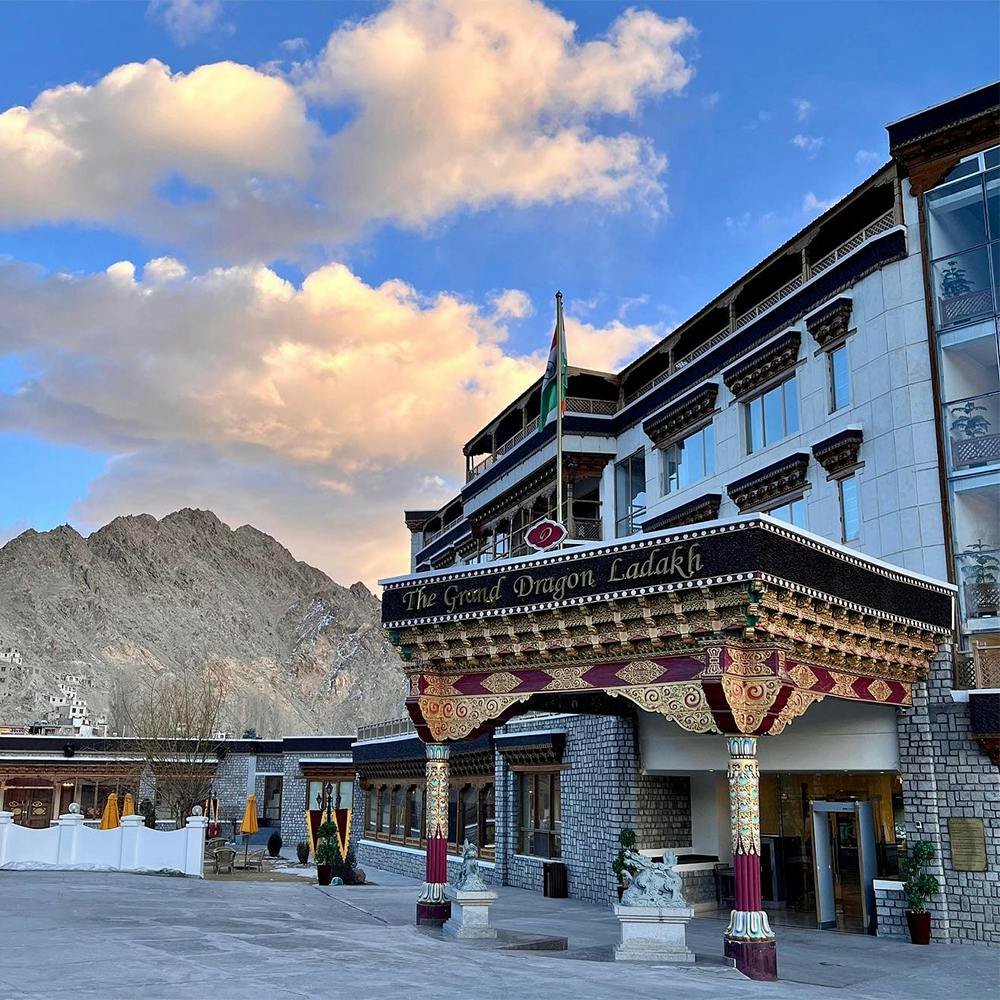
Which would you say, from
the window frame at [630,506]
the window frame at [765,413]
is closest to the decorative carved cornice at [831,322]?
the window frame at [765,413]

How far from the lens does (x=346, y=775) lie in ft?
160

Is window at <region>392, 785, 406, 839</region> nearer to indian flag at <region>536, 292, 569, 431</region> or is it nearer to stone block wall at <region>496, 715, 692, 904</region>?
stone block wall at <region>496, 715, 692, 904</region>

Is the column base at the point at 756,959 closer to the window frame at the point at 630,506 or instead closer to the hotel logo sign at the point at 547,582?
the hotel logo sign at the point at 547,582

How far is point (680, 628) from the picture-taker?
16.0m

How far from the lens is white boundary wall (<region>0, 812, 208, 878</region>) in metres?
27.5

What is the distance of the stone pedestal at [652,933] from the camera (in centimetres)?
1566

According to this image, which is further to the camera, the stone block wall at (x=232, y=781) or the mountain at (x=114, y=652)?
the mountain at (x=114, y=652)

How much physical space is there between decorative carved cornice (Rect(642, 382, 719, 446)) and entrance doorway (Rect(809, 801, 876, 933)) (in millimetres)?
10078

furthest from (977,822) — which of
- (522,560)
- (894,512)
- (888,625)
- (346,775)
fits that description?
(346,775)

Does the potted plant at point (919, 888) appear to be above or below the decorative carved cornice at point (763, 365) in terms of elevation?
below

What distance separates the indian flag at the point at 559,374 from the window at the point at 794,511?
5.47 metres

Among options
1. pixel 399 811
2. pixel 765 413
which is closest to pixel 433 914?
pixel 765 413

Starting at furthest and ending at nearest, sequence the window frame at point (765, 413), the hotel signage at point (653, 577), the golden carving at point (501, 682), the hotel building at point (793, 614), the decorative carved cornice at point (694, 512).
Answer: the decorative carved cornice at point (694, 512) < the window frame at point (765, 413) < the golden carving at point (501, 682) < the hotel building at point (793, 614) < the hotel signage at point (653, 577)

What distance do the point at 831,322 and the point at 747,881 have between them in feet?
40.3
